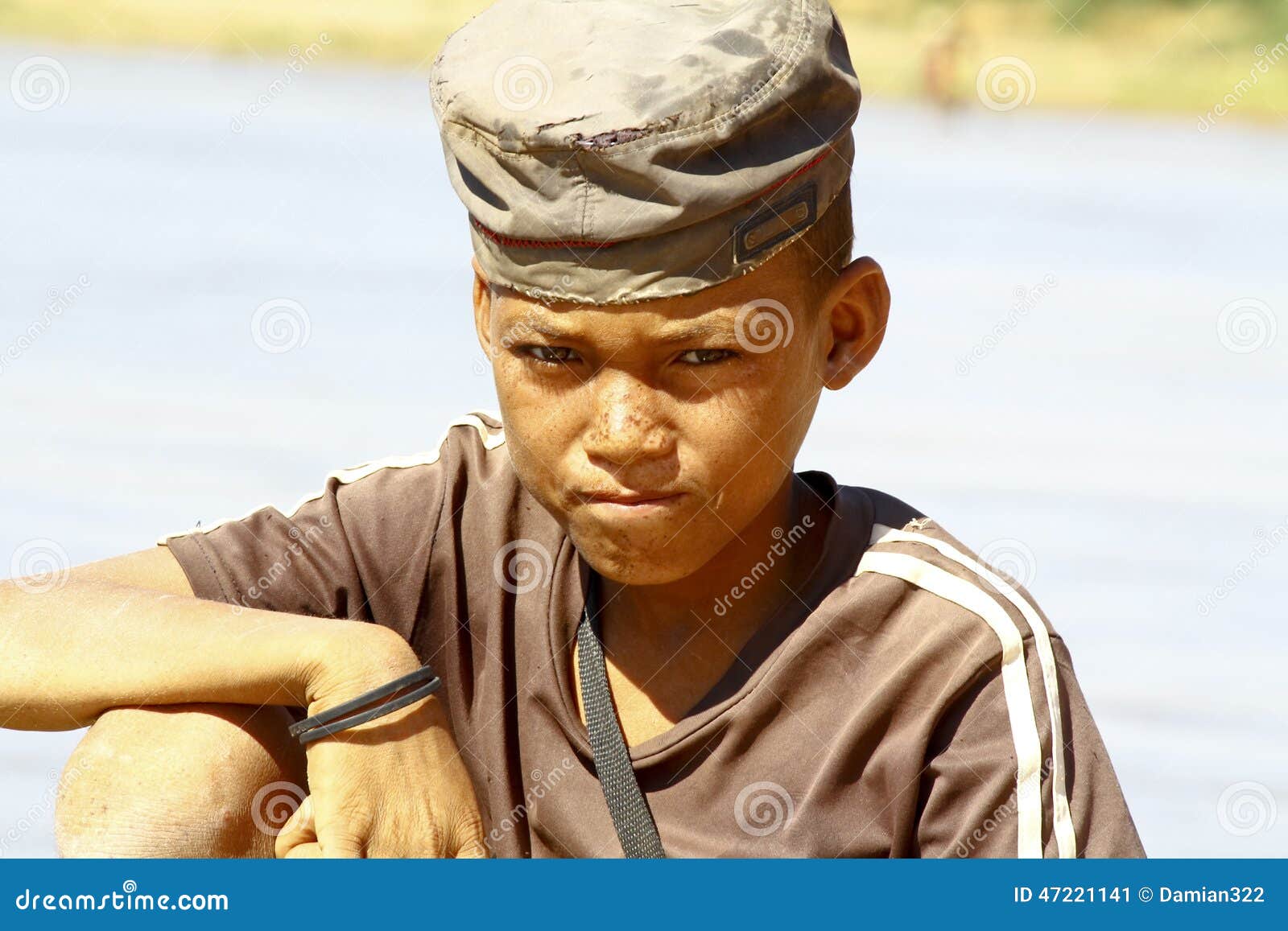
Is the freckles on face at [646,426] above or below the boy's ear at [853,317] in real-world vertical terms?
below

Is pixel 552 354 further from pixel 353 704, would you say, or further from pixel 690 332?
pixel 353 704

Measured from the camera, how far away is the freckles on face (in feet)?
7.23

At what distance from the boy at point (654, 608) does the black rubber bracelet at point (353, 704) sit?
25 millimetres

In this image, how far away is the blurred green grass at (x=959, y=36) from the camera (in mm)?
15930

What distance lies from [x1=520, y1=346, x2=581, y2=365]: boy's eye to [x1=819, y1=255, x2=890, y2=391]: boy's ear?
353mm

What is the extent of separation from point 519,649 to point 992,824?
29.9 inches

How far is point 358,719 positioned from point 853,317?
33.6 inches

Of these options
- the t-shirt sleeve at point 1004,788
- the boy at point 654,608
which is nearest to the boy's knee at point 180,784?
the boy at point 654,608

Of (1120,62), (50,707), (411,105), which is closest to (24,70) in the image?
(411,105)

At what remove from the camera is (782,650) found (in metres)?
2.37

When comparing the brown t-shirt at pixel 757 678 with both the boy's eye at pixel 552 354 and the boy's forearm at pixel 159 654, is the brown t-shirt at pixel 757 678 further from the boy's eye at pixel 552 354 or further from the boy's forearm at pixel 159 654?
the boy's eye at pixel 552 354

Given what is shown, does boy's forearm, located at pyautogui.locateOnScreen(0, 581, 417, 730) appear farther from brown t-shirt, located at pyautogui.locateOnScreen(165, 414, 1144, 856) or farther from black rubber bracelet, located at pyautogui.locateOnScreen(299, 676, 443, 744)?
brown t-shirt, located at pyautogui.locateOnScreen(165, 414, 1144, 856)

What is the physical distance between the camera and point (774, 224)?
2.22 m

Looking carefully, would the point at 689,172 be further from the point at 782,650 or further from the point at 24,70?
the point at 24,70
